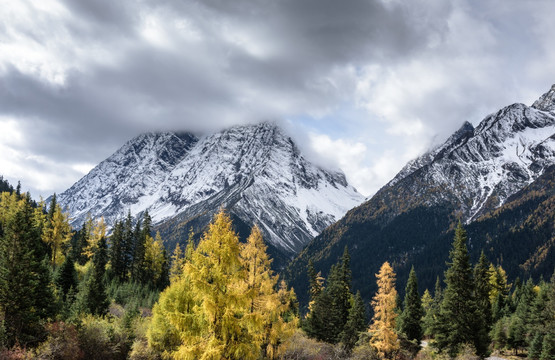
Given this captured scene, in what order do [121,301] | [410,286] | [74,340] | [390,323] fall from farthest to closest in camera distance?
[121,301] → [410,286] → [390,323] → [74,340]

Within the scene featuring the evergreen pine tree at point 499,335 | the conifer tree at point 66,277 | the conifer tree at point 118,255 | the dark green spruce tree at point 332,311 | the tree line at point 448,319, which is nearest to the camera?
the tree line at point 448,319

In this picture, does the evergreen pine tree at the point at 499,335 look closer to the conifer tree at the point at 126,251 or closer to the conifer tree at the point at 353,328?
the conifer tree at the point at 353,328

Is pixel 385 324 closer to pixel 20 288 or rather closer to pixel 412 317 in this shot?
pixel 412 317

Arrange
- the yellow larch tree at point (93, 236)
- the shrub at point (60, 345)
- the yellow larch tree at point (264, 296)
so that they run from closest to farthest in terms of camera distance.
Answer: the shrub at point (60, 345), the yellow larch tree at point (264, 296), the yellow larch tree at point (93, 236)

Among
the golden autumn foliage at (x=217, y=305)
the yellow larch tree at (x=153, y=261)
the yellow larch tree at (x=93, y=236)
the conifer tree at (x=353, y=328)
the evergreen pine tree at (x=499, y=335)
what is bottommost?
the evergreen pine tree at (x=499, y=335)

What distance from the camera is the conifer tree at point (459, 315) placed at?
37.8 m

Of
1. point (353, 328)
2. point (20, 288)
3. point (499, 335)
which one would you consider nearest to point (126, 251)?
point (20, 288)

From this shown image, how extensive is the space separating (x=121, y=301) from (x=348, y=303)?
36725 mm

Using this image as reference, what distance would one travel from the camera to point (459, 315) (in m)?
38.1

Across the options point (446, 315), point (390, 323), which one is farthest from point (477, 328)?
point (390, 323)

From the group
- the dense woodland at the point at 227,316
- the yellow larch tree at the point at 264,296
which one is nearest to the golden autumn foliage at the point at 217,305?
the dense woodland at the point at 227,316

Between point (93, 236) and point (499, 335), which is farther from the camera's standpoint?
point (93, 236)

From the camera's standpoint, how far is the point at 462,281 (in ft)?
129

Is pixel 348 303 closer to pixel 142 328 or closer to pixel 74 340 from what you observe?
pixel 142 328
